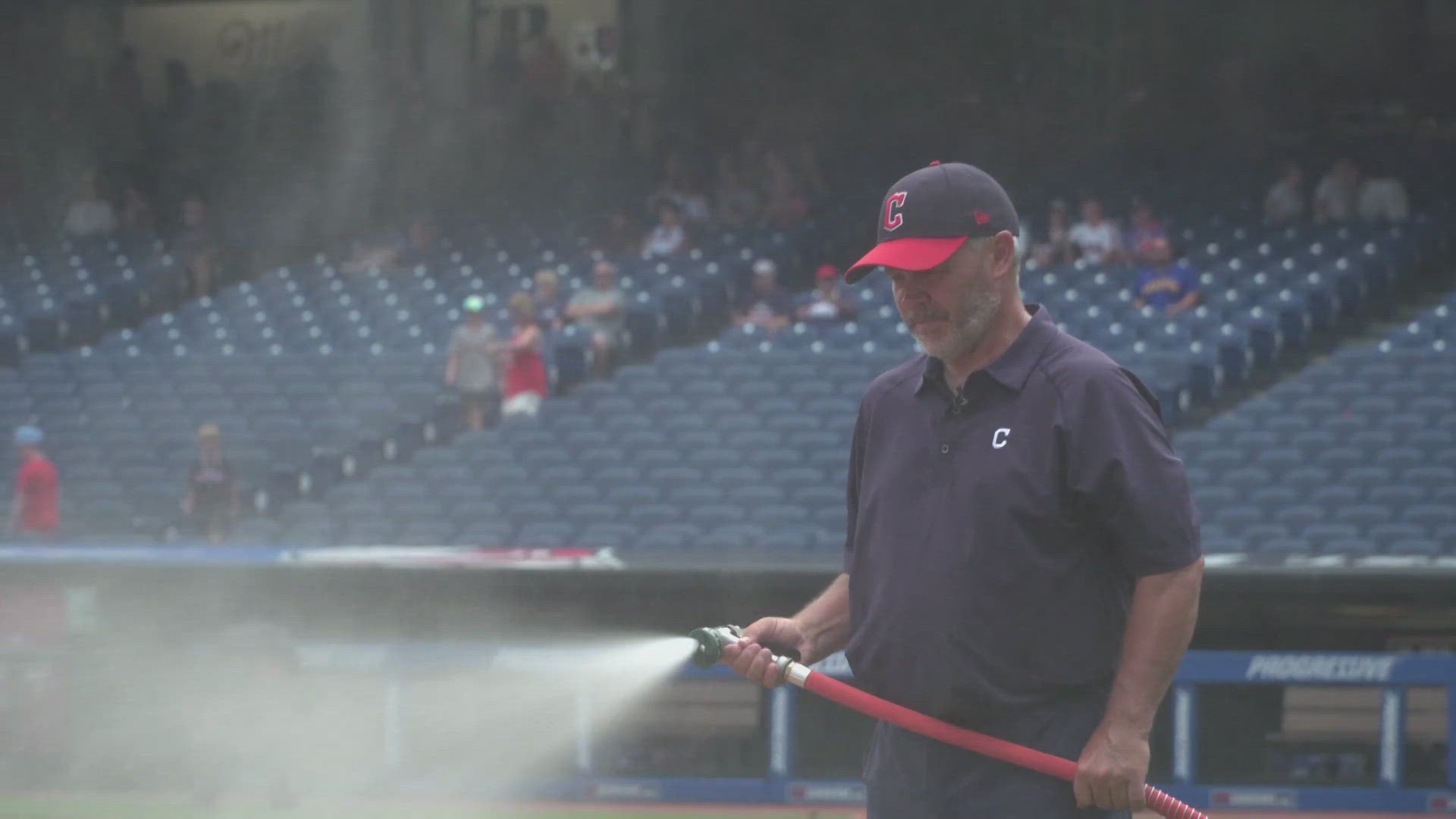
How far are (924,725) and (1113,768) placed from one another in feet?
0.97

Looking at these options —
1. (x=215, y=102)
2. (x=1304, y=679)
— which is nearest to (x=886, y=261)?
(x=1304, y=679)

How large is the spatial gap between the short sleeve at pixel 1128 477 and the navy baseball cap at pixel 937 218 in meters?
0.29

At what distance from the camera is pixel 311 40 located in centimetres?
1739

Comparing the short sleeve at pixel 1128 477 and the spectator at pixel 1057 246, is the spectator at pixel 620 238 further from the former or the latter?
the short sleeve at pixel 1128 477

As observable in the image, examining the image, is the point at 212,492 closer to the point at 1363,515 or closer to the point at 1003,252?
the point at 1363,515

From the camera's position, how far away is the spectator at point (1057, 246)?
43.8 feet

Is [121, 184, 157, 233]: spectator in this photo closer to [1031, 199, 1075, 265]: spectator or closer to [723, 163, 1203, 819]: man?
[1031, 199, 1075, 265]: spectator

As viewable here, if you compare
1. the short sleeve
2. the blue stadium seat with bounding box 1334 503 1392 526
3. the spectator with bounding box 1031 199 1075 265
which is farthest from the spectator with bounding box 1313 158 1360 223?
the short sleeve

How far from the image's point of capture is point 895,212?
2723mm

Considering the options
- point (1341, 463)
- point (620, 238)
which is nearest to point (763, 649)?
point (1341, 463)

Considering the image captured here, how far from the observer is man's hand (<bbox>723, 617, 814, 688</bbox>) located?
282 centimetres

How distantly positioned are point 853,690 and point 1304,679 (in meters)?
5.28

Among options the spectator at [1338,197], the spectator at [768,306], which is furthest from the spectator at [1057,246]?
the spectator at [1338,197]

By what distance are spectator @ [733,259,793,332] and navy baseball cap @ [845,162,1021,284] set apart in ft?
31.3
